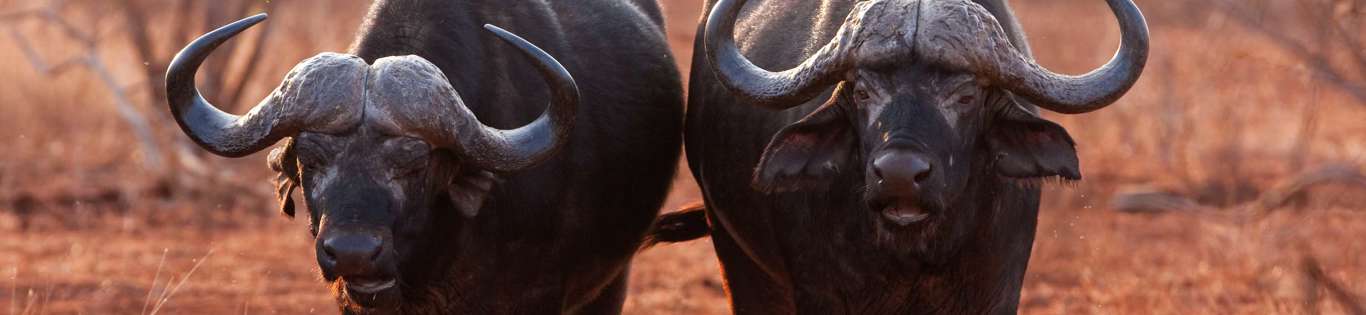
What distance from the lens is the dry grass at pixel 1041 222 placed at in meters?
9.77

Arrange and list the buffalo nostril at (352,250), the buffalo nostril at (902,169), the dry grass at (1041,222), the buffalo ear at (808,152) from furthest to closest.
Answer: the dry grass at (1041,222), the buffalo ear at (808,152), the buffalo nostril at (352,250), the buffalo nostril at (902,169)

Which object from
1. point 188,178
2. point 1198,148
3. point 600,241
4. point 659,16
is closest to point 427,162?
point 600,241

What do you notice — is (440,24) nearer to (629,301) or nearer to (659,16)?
(659,16)

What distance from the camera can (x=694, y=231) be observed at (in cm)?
777

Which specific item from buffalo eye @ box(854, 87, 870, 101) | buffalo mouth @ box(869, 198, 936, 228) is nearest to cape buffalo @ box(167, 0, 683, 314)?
buffalo eye @ box(854, 87, 870, 101)

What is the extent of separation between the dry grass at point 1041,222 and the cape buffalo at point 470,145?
2.03 meters

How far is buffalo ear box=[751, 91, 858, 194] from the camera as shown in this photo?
5.75 m

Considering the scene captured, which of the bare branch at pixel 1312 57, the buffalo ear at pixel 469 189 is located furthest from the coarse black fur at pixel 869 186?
the bare branch at pixel 1312 57

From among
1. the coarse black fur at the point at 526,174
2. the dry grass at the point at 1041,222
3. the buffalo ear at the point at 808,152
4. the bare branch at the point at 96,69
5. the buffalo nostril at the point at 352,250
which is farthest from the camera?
the bare branch at the point at 96,69

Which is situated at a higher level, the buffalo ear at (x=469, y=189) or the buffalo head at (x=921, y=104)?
the buffalo head at (x=921, y=104)


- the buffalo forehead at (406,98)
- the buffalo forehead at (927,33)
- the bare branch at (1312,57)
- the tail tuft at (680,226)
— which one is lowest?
the bare branch at (1312,57)

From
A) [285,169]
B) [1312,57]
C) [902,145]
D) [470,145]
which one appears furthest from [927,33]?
[1312,57]

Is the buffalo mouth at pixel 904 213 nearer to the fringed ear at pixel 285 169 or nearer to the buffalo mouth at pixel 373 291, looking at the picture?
the buffalo mouth at pixel 373 291

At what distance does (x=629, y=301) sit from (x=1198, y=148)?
21.1 ft
